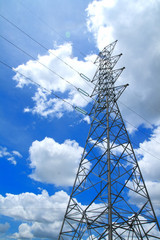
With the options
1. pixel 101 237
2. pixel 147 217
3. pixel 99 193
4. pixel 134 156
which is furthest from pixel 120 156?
pixel 101 237

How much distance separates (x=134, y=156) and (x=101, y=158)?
2365mm

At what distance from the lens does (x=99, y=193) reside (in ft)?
32.4

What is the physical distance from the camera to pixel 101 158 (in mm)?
11812

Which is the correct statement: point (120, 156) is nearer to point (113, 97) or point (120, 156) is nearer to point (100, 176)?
point (100, 176)

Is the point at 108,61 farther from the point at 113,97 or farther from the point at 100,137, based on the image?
the point at 100,137

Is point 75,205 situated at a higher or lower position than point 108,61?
lower

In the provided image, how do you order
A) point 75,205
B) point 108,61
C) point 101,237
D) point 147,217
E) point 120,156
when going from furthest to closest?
1. point 108,61
2. point 120,156
3. point 75,205
4. point 147,217
5. point 101,237

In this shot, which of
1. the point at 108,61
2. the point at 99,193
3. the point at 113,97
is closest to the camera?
the point at 99,193

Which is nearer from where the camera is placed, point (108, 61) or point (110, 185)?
point (110, 185)

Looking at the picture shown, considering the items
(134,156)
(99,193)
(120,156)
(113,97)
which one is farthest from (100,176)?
(113,97)

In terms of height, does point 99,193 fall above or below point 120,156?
below

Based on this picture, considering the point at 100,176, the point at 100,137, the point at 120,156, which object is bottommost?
the point at 100,176

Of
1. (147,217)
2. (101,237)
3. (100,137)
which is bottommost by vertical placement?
(101,237)

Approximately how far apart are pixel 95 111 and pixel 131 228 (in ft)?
30.7
